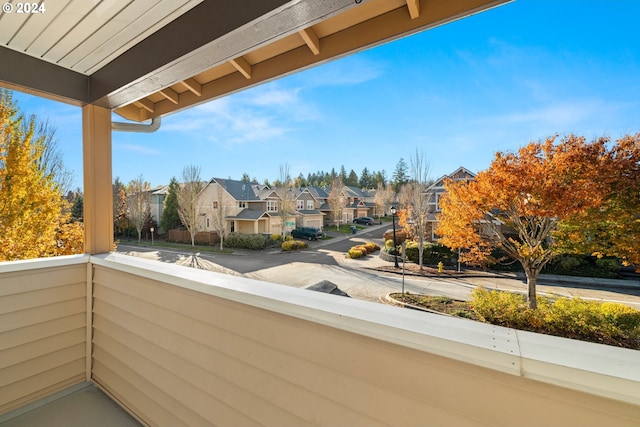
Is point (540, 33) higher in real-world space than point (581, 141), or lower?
higher

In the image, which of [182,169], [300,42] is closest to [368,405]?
[300,42]

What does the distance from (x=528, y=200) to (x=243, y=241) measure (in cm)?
391

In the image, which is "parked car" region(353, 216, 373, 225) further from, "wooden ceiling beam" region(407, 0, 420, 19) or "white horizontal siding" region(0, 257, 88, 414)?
"wooden ceiling beam" region(407, 0, 420, 19)

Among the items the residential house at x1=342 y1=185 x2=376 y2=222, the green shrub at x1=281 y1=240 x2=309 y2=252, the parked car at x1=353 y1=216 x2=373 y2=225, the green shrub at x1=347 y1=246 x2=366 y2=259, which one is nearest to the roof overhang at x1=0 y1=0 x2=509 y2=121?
the green shrub at x1=281 y1=240 x2=309 y2=252

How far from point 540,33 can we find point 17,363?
383 cm

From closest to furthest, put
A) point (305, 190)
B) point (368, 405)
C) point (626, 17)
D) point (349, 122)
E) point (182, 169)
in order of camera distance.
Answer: point (368, 405) < point (626, 17) < point (349, 122) < point (182, 169) < point (305, 190)

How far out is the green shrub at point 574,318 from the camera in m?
2.25

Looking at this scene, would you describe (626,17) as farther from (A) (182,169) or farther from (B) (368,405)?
(A) (182,169)

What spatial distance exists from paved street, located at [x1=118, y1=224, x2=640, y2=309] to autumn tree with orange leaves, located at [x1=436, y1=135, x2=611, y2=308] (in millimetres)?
310

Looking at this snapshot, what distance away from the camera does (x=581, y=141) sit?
2660 mm

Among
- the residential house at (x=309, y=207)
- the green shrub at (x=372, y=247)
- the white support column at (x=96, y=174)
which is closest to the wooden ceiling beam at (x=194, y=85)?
the white support column at (x=96, y=174)

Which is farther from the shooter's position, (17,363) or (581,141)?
(581,141)

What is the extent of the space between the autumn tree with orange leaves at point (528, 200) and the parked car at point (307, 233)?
3.25m

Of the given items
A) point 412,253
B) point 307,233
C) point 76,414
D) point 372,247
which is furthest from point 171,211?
point 412,253
